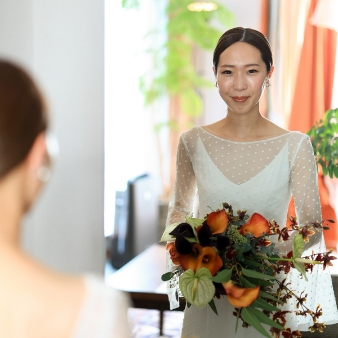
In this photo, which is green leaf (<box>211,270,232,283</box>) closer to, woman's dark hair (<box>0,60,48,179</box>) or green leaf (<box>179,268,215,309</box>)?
green leaf (<box>179,268,215,309</box>)

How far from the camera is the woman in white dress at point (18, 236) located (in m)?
0.82

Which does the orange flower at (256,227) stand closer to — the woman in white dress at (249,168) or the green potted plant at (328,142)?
the woman in white dress at (249,168)

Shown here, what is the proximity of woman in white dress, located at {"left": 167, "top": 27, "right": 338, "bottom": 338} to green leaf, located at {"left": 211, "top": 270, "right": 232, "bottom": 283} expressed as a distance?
41 centimetres

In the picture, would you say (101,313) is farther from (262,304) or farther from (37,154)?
(262,304)

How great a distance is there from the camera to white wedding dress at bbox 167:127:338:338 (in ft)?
6.42

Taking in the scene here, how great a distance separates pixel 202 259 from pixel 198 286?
0.07m

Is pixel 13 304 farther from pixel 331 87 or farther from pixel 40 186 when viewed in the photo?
pixel 331 87

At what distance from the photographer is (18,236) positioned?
886 mm

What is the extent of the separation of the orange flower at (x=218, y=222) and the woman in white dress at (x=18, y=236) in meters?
0.74

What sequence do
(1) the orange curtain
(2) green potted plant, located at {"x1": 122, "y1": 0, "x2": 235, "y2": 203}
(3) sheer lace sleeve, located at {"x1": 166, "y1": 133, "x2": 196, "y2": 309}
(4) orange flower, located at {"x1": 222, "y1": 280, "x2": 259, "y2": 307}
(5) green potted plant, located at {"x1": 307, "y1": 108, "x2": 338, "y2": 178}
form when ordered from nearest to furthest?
(4) orange flower, located at {"x1": 222, "y1": 280, "x2": 259, "y2": 307} → (3) sheer lace sleeve, located at {"x1": 166, "y1": 133, "x2": 196, "y2": 309} → (5) green potted plant, located at {"x1": 307, "y1": 108, "x2": 338, "y2": 178} → (1) the orange curtain → (2) green potted plant, located at {"x1": 122, "y1": 0, "x2": 235, "y2": 203}

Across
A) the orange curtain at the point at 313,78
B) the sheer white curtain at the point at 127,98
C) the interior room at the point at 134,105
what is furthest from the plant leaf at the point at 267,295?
the sheer white curtain at the point at 127,98

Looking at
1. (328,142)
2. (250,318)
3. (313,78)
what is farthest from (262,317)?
(313,78)

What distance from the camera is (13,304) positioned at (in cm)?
85

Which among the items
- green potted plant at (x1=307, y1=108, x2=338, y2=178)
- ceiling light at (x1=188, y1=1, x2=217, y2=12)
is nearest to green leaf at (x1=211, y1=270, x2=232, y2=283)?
green potted plant at (x1=307, y1=108, x2=338, y2=178)
